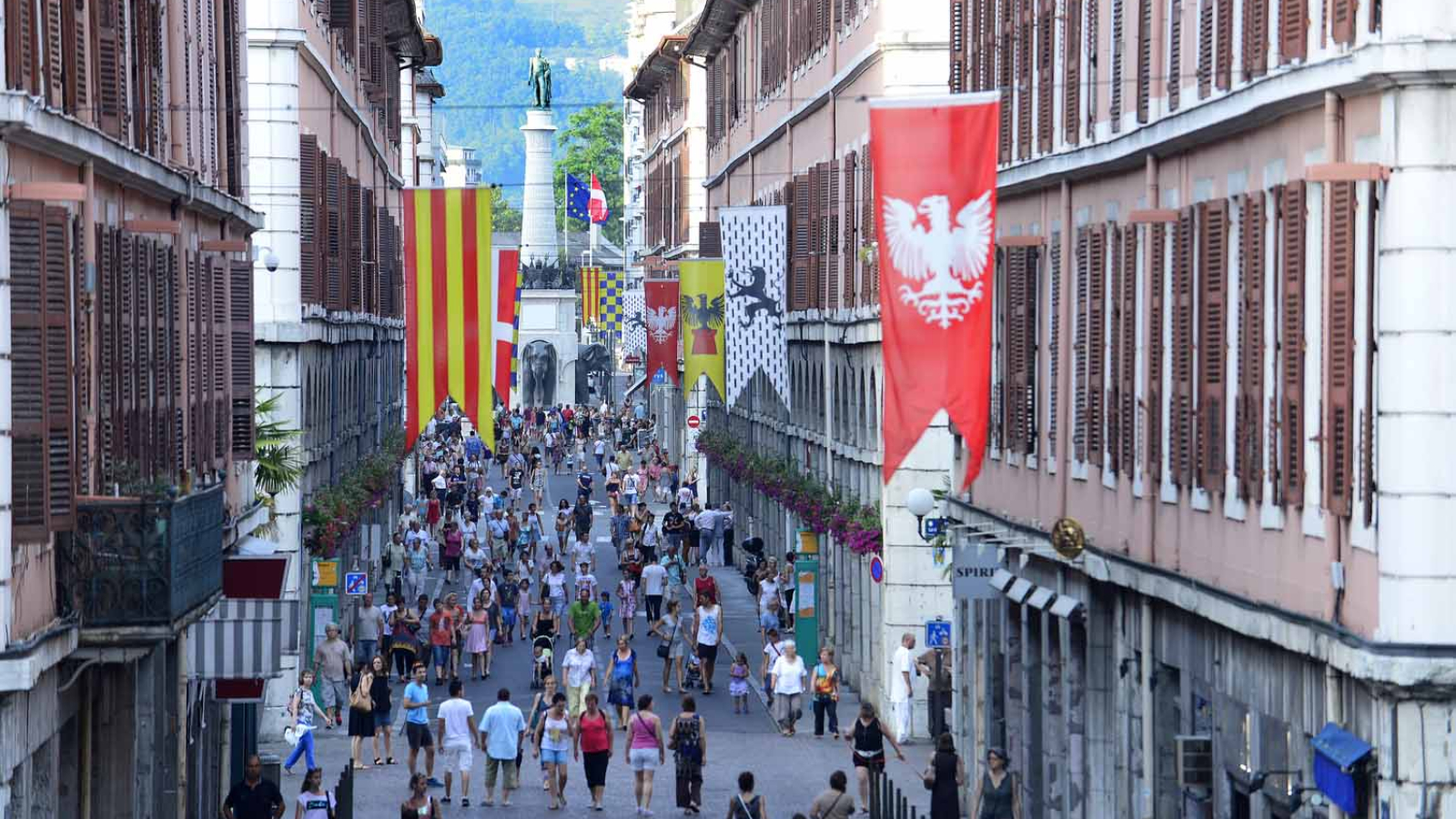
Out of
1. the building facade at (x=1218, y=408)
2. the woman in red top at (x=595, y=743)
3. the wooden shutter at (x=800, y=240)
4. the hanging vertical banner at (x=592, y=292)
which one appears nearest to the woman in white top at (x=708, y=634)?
the wooden shutter at (x=800, y=240)

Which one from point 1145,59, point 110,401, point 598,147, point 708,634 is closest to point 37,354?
point 110,401

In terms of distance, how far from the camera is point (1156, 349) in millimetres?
23891

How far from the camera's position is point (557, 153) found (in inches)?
7677

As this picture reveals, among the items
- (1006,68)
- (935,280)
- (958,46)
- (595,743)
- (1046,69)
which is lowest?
(595,743)

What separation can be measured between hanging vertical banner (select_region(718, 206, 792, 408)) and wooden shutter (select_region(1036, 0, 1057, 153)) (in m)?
12.7

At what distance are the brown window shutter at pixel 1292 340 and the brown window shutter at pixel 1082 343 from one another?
694cm

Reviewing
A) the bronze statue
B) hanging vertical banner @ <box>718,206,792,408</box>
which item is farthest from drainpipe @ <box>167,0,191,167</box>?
the bronze statue

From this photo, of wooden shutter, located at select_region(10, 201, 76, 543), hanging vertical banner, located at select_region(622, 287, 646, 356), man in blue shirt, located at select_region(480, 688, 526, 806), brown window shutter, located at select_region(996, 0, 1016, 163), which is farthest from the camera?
hanging vertical banner, located at select_region(622, 287, 646, 356)

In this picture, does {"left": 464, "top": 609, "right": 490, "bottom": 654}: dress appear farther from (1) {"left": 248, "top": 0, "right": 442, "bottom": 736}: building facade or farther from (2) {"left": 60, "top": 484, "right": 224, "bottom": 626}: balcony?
(2) {"left": 60, "top": 484, "right": 224, "bottom": 626}: balcony

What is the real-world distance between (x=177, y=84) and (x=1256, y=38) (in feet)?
34.3

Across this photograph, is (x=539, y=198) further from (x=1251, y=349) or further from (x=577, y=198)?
(x=1251, y=349)

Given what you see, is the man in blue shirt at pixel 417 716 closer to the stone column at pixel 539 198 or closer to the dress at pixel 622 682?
the dress at pixel 622 682

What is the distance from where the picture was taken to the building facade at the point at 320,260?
3900 centimetres

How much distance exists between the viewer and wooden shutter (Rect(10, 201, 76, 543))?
18266 millimetres
